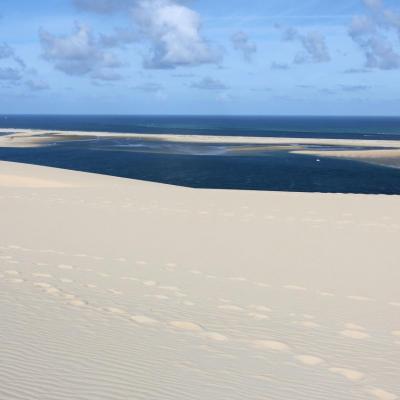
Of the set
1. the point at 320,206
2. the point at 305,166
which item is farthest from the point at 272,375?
the point at 305,166

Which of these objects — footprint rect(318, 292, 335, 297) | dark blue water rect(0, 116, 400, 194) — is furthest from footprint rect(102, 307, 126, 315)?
dark blue water rect(0, 116, 400, 194)

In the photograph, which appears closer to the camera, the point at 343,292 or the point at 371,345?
the point at 371,345

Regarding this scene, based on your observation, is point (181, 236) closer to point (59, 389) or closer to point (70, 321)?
point (70, 321)

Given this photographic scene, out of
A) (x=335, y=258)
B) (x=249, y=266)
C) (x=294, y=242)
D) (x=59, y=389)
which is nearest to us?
(x=59, y=389)

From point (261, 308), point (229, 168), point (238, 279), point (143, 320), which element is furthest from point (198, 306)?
point (229, 168)

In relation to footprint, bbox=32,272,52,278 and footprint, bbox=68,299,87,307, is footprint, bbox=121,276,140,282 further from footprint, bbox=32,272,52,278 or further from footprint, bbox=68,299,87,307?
footprint, bbox=68,299,87,307

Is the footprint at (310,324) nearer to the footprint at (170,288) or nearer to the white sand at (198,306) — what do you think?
the white sand at (198,306)

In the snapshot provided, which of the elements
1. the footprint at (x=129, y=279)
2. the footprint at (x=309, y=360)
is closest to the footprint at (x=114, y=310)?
the footprint at (x=129, y=279)
